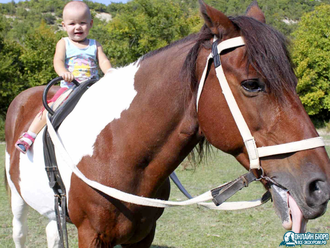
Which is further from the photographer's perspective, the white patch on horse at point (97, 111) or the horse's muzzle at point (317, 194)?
the white patch on horse at point (97, 111)

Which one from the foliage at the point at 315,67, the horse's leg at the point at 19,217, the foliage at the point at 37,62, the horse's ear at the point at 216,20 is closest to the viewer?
the horse's ear at the point at 216,20

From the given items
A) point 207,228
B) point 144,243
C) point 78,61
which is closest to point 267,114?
point 144,243

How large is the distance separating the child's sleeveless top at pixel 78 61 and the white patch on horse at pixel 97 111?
24.5 inches

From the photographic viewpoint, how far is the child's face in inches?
118

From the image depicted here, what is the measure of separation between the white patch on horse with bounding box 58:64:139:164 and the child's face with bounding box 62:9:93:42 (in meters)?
0.78

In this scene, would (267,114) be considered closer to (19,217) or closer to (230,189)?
(230,189)

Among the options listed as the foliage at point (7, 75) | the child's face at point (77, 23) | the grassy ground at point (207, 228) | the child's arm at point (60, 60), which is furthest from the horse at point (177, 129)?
the foliage at point (7, 75)

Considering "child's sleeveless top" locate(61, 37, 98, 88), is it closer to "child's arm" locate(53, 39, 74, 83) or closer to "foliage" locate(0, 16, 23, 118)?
"child's arm" locate(53, 39, 74, 83)

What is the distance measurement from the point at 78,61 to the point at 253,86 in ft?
6.42

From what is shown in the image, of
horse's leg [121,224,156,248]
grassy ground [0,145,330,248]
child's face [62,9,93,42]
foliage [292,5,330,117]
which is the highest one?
child's face [62,9,93,42]

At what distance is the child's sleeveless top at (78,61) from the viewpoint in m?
3.11

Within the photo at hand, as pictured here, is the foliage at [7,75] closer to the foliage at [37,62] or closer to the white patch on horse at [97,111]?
the foliage at [37,62]

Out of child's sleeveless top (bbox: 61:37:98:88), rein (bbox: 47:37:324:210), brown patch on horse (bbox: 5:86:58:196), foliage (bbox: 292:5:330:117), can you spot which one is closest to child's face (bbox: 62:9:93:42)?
child's sleeveless top (bbox: 61:37:98:88)

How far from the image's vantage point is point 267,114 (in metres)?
1.69
